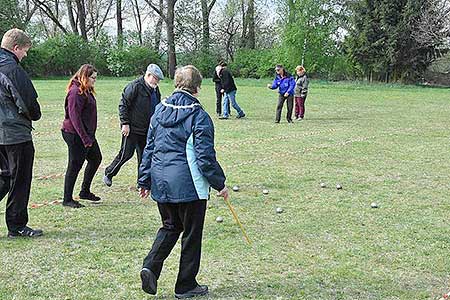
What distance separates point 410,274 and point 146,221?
2.92 metres

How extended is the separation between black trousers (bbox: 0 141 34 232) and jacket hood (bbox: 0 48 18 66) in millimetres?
781

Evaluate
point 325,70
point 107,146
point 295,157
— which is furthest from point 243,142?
point 325,70

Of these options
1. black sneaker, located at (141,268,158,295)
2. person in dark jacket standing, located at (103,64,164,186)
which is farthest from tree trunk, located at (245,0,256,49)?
black sneaker, located at (141,268,158,295)

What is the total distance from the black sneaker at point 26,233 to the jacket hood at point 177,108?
2411 mm

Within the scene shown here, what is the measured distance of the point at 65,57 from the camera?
42.6 meters

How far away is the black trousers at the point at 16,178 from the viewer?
221 inches

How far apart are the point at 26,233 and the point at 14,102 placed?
137 cm

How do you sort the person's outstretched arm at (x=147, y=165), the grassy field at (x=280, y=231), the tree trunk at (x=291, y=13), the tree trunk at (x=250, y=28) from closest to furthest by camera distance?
the person's outstretched arm at (x=147, y=165), the grassy field at (x=280, y=231), the tree trunk at (x=291, y=13), the tree trunk at (x=250, y=28)

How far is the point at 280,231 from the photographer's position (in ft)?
20.6

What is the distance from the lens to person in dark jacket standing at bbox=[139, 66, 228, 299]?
421 cm

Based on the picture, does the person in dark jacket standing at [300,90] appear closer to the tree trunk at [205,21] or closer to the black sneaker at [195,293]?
the black sneaker at [195,293]

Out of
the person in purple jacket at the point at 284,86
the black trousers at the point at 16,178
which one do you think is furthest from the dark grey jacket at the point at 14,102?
the person in purple jacket at the point at 284,86

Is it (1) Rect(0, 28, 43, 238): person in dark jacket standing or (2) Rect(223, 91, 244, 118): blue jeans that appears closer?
(1) Rect(0, 28, 43, 238): person in dark jacket standing

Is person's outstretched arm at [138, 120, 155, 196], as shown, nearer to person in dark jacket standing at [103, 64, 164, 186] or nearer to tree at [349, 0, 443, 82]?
person in dark jacket standing at [103, 64, 164, 186]
